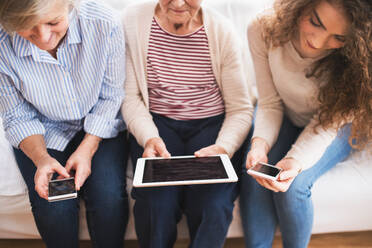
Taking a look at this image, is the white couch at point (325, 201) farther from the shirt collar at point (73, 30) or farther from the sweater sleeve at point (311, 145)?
the shirt collar at point (73, 30)

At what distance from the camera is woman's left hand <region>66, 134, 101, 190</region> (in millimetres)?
900

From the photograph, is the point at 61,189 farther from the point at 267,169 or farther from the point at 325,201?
the point at 325,201

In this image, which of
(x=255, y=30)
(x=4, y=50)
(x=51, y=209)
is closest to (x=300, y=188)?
(x=255, y=30)

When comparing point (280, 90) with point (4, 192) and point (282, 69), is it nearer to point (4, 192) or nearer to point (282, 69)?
point (282, 69)

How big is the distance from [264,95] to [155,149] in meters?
0.44

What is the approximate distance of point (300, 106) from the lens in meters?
1.05

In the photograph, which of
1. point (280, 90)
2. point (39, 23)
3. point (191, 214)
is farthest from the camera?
point (280, 90)

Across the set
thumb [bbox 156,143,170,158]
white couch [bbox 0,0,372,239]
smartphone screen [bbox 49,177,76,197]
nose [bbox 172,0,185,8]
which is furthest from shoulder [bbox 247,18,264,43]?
smartphone screen [bbox 49,177,76,197]

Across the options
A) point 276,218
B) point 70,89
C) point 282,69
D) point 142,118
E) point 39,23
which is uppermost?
point 39,23

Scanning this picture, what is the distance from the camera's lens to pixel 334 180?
1.01 m

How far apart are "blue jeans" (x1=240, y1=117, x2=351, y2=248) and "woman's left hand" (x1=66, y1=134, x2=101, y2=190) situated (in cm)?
50

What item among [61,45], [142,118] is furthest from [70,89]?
[142,118]

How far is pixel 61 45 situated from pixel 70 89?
138mm

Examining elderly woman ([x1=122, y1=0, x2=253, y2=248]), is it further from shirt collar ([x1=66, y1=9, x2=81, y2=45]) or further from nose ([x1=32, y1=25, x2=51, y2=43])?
nose ([x1=32, y1=25, x2=51, y2=43])
